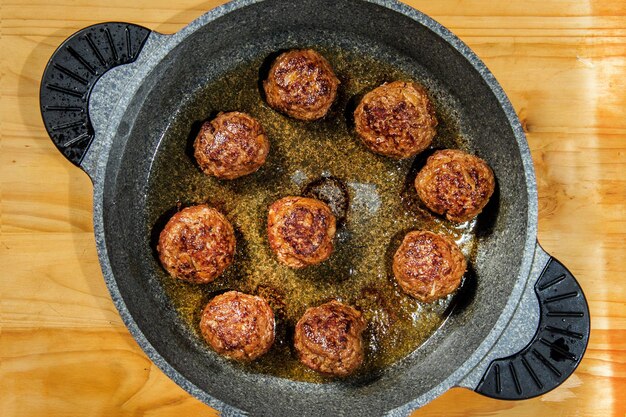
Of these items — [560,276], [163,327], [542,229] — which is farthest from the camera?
[542,229]

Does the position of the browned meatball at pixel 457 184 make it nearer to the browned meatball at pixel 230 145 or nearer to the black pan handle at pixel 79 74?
the browned meatball at pixel 230 145

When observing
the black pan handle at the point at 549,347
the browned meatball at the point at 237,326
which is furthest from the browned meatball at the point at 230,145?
the black pan handle at the point at 549,347

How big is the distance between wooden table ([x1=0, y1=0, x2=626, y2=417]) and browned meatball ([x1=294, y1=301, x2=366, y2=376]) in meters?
0.52

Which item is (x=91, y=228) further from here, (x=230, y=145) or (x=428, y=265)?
(x=428, y=265)

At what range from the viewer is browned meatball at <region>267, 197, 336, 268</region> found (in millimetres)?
2510

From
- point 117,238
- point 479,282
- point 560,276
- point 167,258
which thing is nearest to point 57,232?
point 117,238

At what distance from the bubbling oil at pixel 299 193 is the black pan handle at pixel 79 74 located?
0.37 meters

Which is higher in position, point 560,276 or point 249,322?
point 560,276

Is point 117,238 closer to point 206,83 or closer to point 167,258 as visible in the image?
point 167,258

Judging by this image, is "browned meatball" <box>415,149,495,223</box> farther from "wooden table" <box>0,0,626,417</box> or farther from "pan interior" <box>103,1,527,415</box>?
"wooden table" <box>0,0,626,417</box>

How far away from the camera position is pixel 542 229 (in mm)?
2748

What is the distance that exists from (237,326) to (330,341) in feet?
1.27

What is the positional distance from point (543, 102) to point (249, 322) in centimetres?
165

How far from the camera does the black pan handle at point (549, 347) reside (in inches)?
93.0
